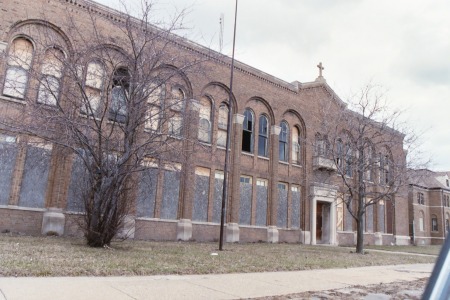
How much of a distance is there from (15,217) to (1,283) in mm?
11135

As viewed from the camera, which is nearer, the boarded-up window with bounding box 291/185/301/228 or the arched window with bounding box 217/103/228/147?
the arched window with bounding box 217/103/228/147

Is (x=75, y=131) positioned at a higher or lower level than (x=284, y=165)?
lower

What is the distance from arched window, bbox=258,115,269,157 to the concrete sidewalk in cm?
1637

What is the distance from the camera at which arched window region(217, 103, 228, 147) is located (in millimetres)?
23828

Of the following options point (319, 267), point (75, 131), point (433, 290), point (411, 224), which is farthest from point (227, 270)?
point (411, 224)

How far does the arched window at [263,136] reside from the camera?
85.4 ft

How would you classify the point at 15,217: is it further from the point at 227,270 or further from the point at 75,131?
the point at 227,270

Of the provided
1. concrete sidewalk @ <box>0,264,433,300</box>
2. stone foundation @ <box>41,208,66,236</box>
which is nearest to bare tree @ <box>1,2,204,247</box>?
stone foundation @ <box>41,208,66,236</box>

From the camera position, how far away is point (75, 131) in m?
11.9

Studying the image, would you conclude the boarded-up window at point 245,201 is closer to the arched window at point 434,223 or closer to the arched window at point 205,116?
the arched window at point 205,116

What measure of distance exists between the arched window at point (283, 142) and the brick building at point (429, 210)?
25201mm

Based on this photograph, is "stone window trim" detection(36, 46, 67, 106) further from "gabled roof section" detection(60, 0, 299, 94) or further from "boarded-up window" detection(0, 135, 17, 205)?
"boarded-up window" detection(0, 135, 17, 205)

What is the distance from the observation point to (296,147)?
28406 millimetres

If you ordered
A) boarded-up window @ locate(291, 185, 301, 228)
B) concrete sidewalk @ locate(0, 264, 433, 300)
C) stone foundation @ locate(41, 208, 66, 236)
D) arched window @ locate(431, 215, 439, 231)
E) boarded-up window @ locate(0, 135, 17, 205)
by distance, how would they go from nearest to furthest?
concrete sidewalk @ locate(0, 264, 433, 300), boarded-up window @ locate(0, 135, 17, 205), stone foundation @ locate(41, 208, 66, 236), boarded-up window @ locate(291, 185, 301, 228), arched window @ locate(431, 215, 439, 231)
